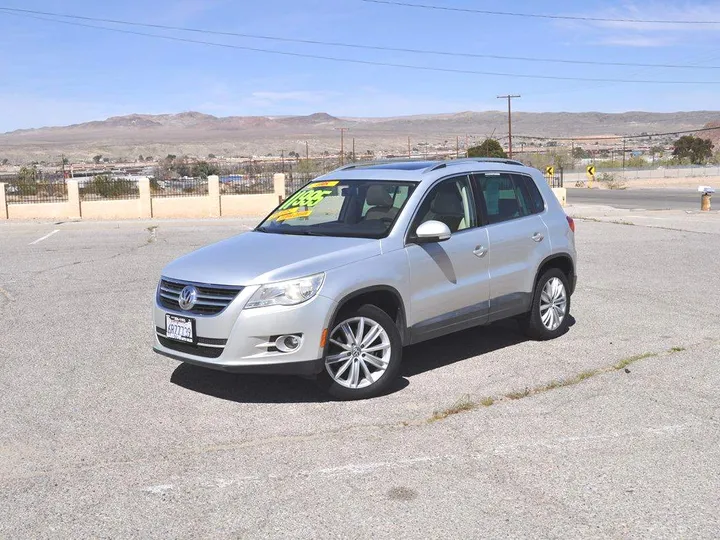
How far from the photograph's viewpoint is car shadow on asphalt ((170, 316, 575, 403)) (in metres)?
6.61

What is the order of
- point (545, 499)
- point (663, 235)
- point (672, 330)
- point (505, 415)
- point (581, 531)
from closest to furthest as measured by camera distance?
point (581, 531) < point (545, 499) < point (505, 415) < point (672, 330) < point (663, 235)

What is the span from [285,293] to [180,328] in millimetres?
915

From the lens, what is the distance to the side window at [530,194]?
8.29m

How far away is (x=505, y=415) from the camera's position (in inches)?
237

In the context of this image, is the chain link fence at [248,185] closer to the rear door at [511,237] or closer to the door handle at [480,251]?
the rear door at [511,237]

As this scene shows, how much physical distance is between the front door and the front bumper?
100cm

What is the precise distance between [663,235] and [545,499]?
16.4 m

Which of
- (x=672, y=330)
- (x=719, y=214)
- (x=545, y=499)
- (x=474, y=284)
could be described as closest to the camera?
(x=545, y=499)

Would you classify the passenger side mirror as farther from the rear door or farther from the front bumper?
the front bumper

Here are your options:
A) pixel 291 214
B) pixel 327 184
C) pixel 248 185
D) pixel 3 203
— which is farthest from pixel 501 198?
pixel 248 185

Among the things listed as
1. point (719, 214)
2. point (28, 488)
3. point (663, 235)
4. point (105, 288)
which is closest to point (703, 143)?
point (719, 214)

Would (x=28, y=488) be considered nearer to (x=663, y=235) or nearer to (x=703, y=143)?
(x=663, y=235)

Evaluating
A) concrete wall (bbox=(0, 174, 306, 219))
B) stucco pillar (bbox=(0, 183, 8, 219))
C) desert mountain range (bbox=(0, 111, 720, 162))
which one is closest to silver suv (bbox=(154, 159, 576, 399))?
concrete wall (bbox=(0, 174, 306, 219))

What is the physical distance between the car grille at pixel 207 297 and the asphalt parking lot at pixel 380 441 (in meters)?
0.73
